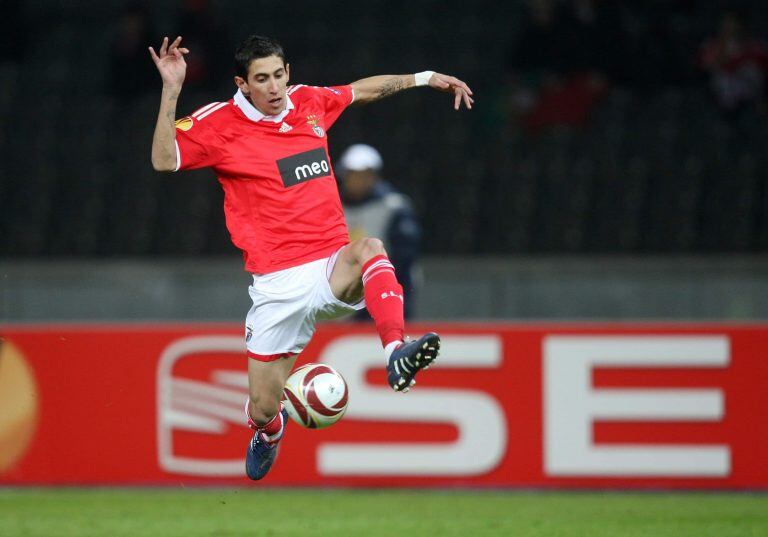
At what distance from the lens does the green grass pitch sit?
7.69m

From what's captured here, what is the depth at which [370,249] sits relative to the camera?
256 inches

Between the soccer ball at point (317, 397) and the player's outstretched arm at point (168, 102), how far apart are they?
128cm

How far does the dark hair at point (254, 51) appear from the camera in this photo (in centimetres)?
656

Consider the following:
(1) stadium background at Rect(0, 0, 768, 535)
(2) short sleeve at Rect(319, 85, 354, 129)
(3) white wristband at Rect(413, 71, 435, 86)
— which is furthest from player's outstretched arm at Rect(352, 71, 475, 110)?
(1) stadium background at Rect(0, 0, 768, 535)

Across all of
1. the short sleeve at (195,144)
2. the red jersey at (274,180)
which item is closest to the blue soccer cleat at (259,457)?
the red jersey at (274,180)

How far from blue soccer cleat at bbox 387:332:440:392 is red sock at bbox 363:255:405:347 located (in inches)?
8.5

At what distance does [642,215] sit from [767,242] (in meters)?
1.16

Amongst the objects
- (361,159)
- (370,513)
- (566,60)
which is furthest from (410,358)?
(566,60)

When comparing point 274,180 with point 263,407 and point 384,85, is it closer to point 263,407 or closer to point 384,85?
point 384,85

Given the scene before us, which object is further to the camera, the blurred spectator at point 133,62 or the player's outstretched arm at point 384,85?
the blurred spectator at point 133,62

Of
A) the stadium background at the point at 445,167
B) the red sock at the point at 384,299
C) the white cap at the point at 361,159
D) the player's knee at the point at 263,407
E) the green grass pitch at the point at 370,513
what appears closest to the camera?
the red sock at the point at 384,299

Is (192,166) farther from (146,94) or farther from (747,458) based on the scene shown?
(146,94)

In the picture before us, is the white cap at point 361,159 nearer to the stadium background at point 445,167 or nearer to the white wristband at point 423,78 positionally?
the stadium background at point 445,167

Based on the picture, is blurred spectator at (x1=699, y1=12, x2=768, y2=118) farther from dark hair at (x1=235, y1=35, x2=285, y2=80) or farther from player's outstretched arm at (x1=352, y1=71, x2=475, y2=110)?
dark hair at (x1=235, y1=35, x2=285, y2=80)
